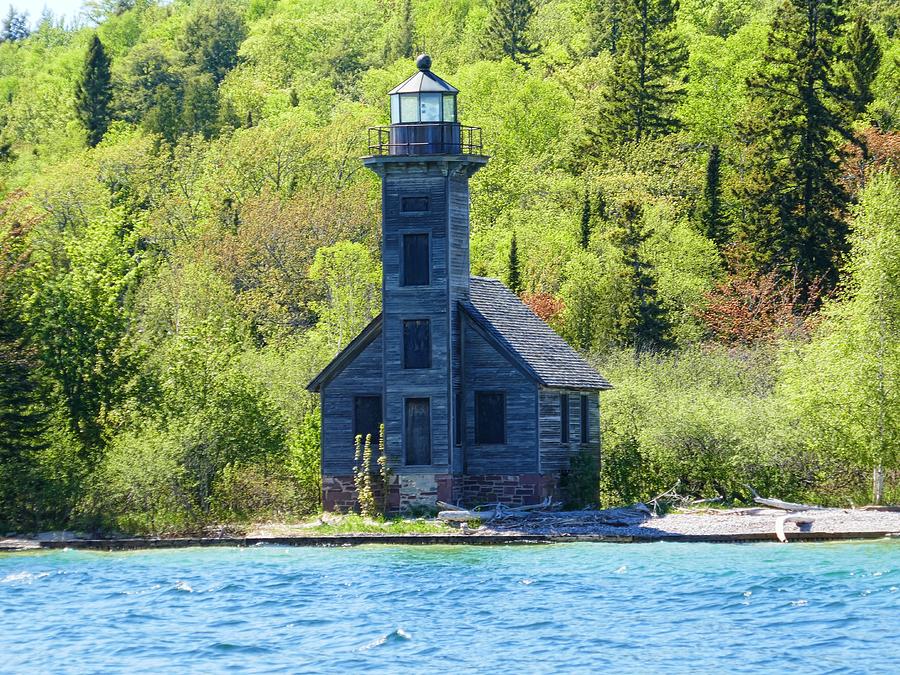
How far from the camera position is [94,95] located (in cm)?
9975

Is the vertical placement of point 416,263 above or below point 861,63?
below

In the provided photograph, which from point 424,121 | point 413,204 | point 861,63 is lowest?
point 413,204

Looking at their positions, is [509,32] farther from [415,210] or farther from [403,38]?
[415,210]

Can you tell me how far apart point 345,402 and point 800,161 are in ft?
104

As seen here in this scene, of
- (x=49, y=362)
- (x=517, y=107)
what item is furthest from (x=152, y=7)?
(x=49, y=362)

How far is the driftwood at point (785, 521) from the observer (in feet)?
117

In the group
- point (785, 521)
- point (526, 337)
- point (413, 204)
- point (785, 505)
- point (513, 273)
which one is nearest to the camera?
point (785, 521)

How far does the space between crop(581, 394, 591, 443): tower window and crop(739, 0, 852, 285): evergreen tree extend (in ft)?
77.5

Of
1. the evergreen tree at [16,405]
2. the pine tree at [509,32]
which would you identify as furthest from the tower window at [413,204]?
the pine tree at [509,32]

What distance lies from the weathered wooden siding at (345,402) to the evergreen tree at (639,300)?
2207 cm

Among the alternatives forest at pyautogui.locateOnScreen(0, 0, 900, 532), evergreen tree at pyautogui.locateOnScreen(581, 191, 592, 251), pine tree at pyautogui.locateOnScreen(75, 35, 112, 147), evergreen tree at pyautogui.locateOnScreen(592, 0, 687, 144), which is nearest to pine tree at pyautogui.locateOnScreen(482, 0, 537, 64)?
forest at pyautogui.locateOnScreen(0, 0, 900, 532)

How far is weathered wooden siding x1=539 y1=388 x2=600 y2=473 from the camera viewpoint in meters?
40.5

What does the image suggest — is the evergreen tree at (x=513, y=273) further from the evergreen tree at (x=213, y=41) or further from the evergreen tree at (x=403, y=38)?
the evergreen tree at (x=213, y=41)

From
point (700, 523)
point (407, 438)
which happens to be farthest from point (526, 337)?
point (700, 523)
